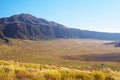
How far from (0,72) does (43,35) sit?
610 feet

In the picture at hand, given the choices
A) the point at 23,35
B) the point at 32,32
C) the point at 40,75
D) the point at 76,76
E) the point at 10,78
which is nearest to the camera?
the point at 10,78

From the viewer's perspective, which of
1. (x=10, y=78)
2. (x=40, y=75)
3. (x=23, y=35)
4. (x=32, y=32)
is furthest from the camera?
(x=32, y=32)

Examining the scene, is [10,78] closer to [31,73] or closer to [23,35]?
[31,73]

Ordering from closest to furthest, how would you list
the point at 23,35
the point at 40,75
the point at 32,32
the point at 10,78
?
the point at 10,78 → the point at 40,75 → the point at 23,35 → the point at 32,32

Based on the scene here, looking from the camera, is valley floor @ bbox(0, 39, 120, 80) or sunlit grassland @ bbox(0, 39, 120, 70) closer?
valley floor @ bbox(0, 39, 120, 80)

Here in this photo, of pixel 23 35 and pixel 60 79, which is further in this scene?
pixel 23 35

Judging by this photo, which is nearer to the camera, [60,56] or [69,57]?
[69,57]

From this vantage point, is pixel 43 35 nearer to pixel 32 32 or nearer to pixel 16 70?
pixel 32 32

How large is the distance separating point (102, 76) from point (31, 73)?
3.03 metres

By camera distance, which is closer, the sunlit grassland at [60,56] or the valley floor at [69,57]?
the valley floor at [69,57]

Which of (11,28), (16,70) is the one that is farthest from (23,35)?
(16,70)

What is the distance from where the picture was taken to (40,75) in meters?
9.77

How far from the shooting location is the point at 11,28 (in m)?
181

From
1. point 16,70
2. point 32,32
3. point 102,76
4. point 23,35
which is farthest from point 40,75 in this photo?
point 32,32
